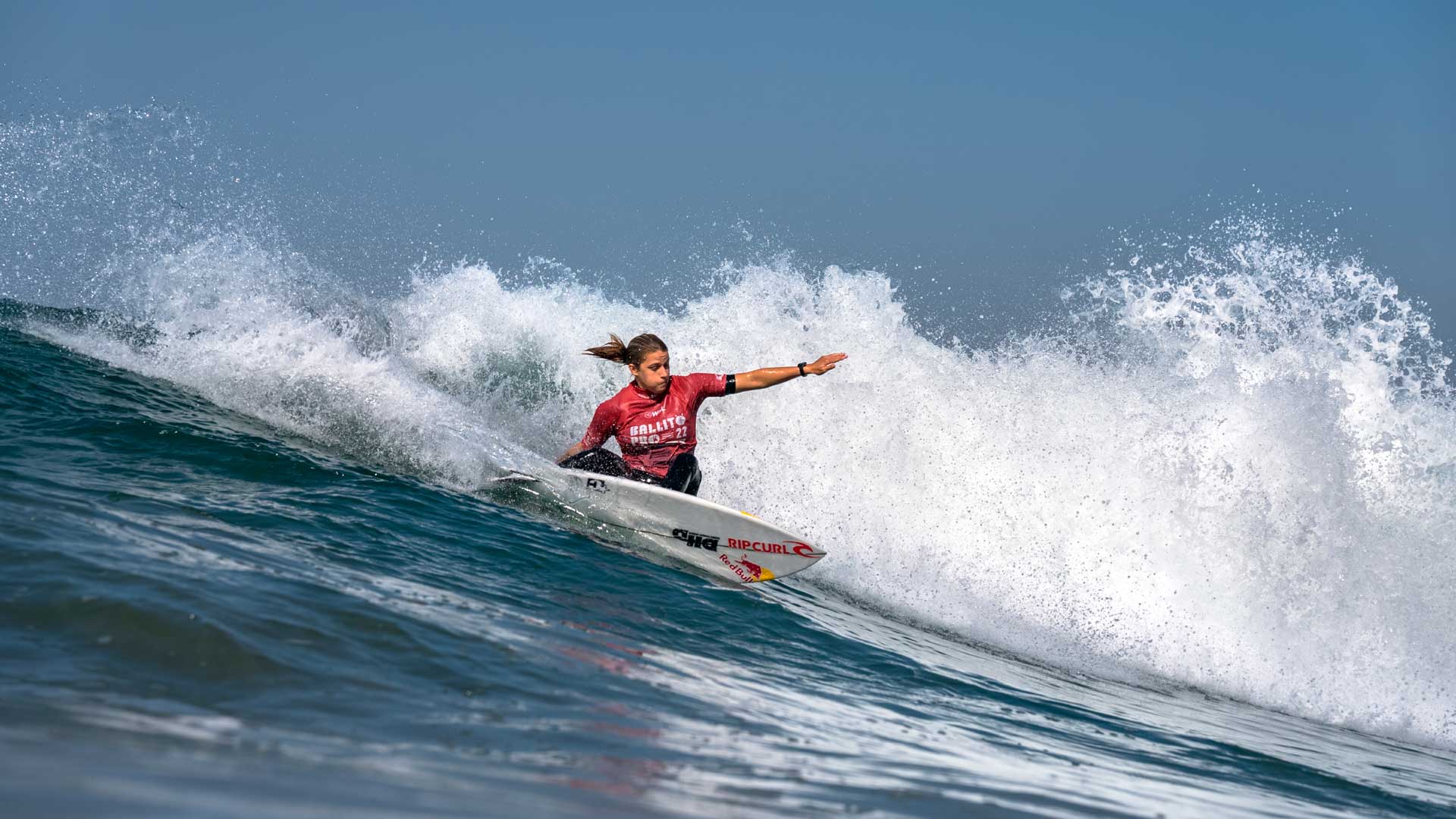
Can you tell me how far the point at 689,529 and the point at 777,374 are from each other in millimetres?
1336

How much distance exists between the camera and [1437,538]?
375 inches

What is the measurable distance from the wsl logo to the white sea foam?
1.61 metres

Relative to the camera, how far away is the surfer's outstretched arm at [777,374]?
773 cm

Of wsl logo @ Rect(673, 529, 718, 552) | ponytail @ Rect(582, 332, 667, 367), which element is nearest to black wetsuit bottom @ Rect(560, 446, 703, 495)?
wsl logo @ Rect(673, 529, 718, 552)

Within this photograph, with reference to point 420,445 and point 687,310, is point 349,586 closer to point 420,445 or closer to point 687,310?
point 420,445

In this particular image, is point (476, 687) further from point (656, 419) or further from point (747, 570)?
point (656, 419)

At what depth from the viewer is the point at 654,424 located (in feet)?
26.8

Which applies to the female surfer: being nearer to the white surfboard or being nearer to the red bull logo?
the white surfboard

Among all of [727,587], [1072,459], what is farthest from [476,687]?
[1072,459]

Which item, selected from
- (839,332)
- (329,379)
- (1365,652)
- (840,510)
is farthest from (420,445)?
(1365,652)

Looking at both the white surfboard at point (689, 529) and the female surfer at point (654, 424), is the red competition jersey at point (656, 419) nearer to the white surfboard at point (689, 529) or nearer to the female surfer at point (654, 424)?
the female surfer at point (654, 424)

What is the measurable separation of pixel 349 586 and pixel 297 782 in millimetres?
2392

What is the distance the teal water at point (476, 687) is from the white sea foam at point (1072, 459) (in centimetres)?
114

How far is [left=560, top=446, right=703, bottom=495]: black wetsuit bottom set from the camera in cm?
819
